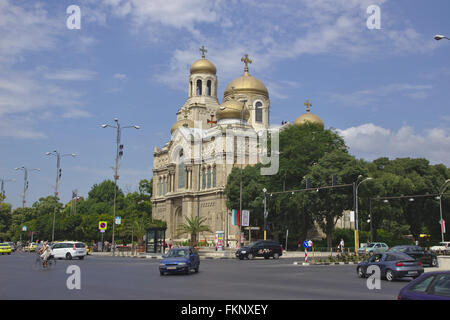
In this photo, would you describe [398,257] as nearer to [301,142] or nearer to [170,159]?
[301,142]

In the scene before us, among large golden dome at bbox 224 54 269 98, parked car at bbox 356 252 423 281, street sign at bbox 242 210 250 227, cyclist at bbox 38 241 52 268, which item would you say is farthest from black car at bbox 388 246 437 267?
large golden dome at bbox 224 54 269 98

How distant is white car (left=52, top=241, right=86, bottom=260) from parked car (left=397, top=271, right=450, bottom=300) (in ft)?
110

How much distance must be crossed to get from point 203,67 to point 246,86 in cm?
878

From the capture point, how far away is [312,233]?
223 feet

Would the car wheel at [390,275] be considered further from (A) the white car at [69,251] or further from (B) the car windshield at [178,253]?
(A) the white car at [69,251]

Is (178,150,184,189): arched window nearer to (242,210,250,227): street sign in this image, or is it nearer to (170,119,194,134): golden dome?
(170,119,194,134): golden dome

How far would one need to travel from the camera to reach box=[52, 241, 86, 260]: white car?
38.0 m

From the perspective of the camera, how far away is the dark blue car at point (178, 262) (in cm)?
2111

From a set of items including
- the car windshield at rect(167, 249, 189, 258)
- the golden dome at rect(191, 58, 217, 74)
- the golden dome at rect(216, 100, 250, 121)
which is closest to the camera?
the car windshield at rect(167, 249, 189, 258)

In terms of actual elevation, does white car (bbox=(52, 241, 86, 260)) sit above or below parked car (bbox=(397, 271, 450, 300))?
below

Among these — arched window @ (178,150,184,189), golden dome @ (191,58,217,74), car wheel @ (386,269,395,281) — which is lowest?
car wheel @ (386,269,395,281)

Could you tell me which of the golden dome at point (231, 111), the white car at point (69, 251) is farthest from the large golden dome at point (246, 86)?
the white car at point (69, 251)

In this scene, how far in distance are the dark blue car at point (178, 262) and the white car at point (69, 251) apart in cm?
1818
